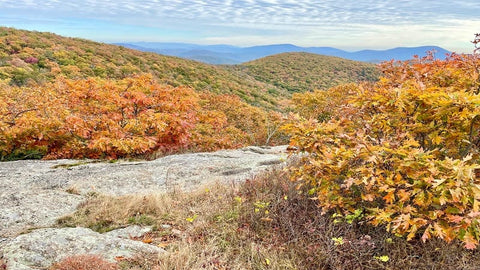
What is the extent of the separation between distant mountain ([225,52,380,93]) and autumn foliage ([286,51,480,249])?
56.8m

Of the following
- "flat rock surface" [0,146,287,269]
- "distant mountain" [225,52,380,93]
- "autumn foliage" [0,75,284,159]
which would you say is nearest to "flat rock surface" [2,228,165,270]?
"flat rock surface" [0,146,287,269]

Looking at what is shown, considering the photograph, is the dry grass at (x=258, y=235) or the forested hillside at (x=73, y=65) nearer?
the dry grass at (x=258, y=235)

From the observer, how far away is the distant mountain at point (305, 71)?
66488 mm

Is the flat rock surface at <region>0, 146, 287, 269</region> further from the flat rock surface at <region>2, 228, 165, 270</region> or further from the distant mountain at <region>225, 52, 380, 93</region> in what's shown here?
the distant mountain at <region>225, 52, 380, 93</region>

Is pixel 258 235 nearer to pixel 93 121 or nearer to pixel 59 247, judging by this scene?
pixel 59 247

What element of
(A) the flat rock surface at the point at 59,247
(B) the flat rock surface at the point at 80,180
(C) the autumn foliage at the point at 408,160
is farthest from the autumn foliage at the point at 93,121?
(C) the autumn foliage at the point at 408,160

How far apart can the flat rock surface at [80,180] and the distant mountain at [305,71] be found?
174 ft

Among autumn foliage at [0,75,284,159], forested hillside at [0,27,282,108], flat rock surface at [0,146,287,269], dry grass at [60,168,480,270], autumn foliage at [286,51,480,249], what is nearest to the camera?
autumn foliage at [286,51,480,249]

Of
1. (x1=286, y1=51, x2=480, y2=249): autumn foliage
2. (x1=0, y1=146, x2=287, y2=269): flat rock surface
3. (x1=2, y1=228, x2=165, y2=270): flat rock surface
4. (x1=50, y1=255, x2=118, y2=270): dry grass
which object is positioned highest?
(x1=286, y1=51, x2=480, y2=249): autumn foliage

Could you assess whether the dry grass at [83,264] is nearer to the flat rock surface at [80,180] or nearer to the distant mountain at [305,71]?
the flat rock surface at [80,180]

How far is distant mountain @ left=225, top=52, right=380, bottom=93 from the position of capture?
66.5 metres

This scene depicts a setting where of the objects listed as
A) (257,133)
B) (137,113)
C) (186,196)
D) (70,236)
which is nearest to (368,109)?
(186,196)

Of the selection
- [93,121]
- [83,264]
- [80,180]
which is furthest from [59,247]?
[93,121]

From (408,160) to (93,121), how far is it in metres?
8.71
